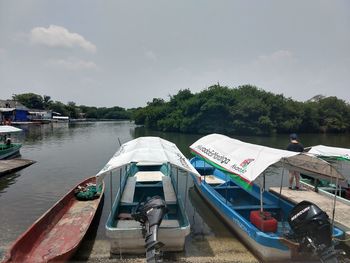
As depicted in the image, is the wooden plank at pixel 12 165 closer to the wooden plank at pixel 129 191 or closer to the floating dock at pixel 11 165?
the floating dock at pixel 11 165

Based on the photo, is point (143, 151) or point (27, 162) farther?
point (27, 162)

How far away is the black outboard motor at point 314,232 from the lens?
16.3 ft

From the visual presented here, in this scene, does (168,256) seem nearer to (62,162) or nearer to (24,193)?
(24,193)

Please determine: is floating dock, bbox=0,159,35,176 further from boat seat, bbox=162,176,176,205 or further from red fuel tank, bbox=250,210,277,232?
red fuel tank, bbox=250,210,277,232

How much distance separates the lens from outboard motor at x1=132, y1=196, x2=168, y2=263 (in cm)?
527

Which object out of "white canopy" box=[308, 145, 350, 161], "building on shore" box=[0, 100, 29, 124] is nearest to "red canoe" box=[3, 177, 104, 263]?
"white canopy" box=[308, 145, 350, 161]

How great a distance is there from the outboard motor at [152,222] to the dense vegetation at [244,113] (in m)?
40.5

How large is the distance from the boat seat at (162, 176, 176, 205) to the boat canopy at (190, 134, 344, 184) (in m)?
1.77

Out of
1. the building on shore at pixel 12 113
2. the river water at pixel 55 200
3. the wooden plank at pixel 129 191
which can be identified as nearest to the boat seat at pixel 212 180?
the river water at pixel 55 200

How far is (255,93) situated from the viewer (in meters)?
53.0

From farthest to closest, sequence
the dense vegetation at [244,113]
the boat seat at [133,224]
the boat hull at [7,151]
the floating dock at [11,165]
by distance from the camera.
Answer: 1. the dense vegetation at [244,113]
2. the boat hull at [7,151]
3. the floating dock at [11,165]
4. the boat seat at [133,224]

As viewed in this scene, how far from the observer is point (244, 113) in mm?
45906

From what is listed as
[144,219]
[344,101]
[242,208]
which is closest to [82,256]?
[144,219]

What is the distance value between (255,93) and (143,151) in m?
49.1
